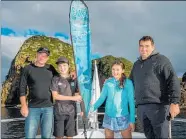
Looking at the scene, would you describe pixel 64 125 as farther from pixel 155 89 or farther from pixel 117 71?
pixel 155 89

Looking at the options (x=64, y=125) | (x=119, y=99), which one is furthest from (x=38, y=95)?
(x=119, y=99)

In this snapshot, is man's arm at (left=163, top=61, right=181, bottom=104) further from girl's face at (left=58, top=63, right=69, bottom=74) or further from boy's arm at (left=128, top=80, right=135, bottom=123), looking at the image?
girl's face at (left=58, top=63, right=69, bottom=74)

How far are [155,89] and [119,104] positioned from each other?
710mm

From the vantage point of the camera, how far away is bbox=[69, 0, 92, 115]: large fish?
6.57 meters

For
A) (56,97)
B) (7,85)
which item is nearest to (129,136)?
(56,97)

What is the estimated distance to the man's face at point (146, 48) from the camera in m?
4.88

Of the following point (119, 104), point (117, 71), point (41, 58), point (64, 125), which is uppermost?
point (41, 58)

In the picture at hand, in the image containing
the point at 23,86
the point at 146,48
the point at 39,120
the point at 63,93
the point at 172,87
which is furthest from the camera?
the point at 63,93

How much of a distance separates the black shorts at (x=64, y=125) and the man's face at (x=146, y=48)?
174cm

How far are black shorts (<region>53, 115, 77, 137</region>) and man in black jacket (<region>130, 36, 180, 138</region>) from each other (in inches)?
51.1

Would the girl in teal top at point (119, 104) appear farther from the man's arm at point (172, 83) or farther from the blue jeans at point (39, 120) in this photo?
the blue jeans at point (39, 120)

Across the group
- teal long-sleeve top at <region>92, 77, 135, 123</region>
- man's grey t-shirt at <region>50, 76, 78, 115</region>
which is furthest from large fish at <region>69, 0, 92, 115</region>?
teal long-sleeve top at <region>92, 77, 135, 123</region>

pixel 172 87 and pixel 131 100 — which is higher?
pixel 172 87

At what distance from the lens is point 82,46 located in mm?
6695
